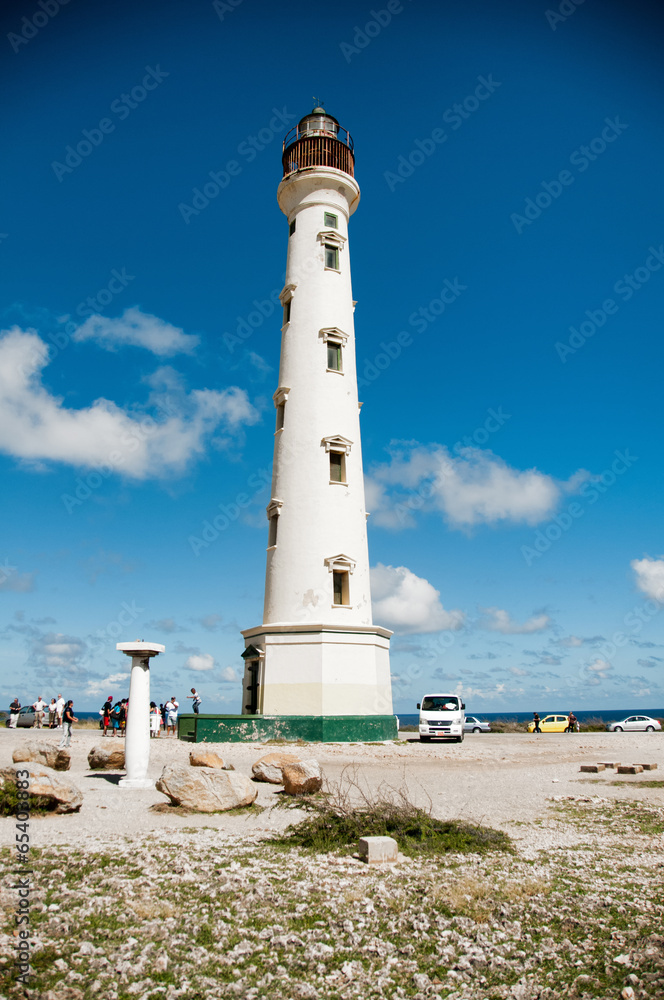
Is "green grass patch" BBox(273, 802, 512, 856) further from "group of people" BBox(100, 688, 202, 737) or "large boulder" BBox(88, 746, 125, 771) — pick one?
"group of people" BBox(100, 688, 202, 737)

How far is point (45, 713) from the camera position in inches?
1537

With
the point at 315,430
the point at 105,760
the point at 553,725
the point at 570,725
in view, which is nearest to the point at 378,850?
→ the point at 105,760

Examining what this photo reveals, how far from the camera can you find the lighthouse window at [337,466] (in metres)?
27.4

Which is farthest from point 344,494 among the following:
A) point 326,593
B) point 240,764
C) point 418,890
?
point 418,890

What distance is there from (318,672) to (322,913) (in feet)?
60.0

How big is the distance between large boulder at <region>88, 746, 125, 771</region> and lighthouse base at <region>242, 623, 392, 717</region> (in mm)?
9028

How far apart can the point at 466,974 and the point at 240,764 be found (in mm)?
12838

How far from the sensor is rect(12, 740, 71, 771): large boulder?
44.6 ft

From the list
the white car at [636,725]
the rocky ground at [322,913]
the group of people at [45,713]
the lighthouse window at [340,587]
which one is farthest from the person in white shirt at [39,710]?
the white car at [636,725]

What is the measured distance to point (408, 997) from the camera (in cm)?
448

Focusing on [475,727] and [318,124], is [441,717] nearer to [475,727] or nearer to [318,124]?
[475,727]

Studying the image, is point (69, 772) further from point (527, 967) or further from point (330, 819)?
point (527, 967)

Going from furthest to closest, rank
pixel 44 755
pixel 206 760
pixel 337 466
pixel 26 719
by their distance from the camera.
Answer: pixel 26 719, pixel 337 466, pixel 206 760, pixel 44 755

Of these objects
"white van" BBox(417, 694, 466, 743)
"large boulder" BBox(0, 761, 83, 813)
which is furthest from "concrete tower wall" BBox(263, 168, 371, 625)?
"large boulder" BBox(0, 761, 83, 813)
